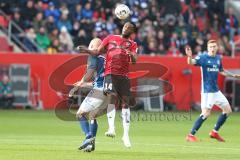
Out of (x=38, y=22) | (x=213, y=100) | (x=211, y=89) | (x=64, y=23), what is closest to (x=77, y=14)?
(x=64, y=23)

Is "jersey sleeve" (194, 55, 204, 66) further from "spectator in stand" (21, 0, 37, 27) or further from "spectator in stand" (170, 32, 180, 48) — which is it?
"spectator in stand" (170, 32, 180, 48)

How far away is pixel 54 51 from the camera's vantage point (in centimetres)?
3369

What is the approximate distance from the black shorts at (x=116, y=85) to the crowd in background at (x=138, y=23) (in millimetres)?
17152

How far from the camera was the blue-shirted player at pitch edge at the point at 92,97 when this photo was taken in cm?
1612

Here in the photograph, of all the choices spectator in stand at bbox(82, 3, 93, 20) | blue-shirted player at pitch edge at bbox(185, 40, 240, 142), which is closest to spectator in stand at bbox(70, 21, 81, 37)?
spectator in stand at bbox(82, 3, 93, 20)

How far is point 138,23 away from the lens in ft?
120

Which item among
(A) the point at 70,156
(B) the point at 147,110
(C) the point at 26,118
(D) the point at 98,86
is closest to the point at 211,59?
(D) the point at 98,86

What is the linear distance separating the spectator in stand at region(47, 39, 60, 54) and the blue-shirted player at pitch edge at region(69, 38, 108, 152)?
17.0 m

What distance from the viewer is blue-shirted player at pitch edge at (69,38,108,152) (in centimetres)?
1612

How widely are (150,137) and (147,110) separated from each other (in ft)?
37.4

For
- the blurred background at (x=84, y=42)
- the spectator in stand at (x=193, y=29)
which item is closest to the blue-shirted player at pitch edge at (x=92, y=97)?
the blurred background at (x=84, y=42)

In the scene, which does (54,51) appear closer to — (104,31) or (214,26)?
(104,31)

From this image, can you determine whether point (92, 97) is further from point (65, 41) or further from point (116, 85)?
point (65, 41)

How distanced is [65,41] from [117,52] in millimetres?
17812
